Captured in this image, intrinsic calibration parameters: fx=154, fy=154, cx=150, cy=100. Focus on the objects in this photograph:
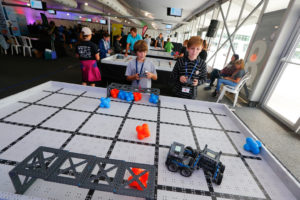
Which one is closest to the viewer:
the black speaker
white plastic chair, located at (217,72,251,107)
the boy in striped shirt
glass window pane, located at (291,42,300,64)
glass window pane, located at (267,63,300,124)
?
the boy in striped shirt

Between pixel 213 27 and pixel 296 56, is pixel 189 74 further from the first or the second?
pixel 213 27

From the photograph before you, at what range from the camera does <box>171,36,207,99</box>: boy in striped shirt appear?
6.57 ft

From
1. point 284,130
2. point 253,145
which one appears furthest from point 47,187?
point 284,130

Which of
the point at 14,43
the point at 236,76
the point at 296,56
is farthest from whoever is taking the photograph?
the point at 14,43

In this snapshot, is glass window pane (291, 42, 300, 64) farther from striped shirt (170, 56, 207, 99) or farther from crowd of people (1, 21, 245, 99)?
striped shirt (170, 56, 207, 99)

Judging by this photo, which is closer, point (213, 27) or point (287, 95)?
point (287, 95)

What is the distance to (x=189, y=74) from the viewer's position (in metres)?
2.08

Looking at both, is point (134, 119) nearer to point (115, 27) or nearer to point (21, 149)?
point (21, 149)

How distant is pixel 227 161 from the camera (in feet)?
3.67

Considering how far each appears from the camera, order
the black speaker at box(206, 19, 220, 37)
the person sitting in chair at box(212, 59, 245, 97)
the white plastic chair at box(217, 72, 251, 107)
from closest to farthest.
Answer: the white plastic chair at box(217, 72, 251, 107) < the person sitting in chair at box(212, 59, 245, 97) < the black speaker at box(206, 19, 220, 37)

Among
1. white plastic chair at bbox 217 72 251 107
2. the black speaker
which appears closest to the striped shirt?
white plastic chair at bbox 217 72 251 107

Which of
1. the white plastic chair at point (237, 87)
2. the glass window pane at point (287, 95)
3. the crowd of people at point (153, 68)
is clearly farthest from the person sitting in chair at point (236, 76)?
the glass window pane at point (287, 95)

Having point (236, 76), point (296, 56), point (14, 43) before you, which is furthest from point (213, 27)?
point (14, 43)

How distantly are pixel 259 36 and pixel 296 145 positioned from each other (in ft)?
10.6
